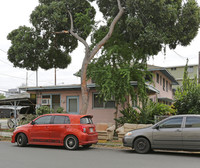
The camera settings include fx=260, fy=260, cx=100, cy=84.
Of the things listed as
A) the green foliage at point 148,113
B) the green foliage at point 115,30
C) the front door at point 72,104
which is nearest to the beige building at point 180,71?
the front door at point 72,104

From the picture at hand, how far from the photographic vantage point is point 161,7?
1547 cm

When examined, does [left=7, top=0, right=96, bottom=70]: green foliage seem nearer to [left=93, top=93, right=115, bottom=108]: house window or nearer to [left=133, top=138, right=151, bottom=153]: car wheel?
[left=93, top=93, right=115, bottom=108]: house window

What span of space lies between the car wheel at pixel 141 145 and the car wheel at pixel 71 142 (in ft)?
8.38

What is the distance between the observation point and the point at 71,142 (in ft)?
37.7

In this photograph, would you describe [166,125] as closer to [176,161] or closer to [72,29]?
[176,161]

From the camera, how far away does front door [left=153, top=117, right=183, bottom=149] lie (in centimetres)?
1014

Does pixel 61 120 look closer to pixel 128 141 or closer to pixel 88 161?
pixel 128 141

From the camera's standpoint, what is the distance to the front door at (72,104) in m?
20.8

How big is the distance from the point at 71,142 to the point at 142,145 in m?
3.10

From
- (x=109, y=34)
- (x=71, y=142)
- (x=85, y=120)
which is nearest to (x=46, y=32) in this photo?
(x=109, y=34)

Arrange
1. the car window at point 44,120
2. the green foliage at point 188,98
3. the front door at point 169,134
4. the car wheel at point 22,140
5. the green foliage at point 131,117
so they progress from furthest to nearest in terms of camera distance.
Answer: the green foliage at point 131,117
the green foliage at point 188,98
the car wheel at point 22,140
the car window at point 44,120
the front door at point 169,134

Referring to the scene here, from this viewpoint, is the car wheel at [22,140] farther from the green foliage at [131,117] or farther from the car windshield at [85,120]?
the green foliage at [131,117]

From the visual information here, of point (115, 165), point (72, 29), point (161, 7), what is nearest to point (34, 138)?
point (115, 165)

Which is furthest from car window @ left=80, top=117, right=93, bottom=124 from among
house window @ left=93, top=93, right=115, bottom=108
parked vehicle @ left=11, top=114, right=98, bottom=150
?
house window @ left=93, top=93, right=115, bottom=108
